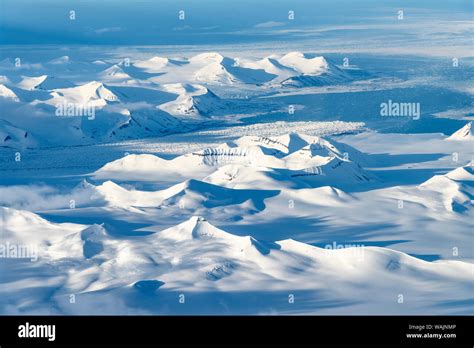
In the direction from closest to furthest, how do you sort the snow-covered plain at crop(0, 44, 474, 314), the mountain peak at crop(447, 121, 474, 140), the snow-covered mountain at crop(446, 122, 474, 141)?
the snow-covered plain at crop(0, 44, 474, 314), the snow-covered mountain at crop(446, 122, 474, 141), the mountain peak at crop(447, 121, 474, 140)

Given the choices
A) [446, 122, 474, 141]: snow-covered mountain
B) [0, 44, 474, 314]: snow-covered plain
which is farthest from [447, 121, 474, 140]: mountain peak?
[0, 44, 474, 314]: snow-covered plain

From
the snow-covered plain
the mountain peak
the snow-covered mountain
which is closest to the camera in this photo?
the snow-covered plain

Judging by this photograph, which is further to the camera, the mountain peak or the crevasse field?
the mountain peak

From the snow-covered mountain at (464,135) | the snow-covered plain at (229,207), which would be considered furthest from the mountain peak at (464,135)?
the snow-covered plain at (229,207)

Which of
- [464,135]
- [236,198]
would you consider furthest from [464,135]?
[236,198]

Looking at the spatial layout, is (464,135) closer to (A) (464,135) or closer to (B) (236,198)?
(A) (464,135)

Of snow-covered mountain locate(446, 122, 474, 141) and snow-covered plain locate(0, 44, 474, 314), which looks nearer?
snow-covered plain locate(0, 44, 474, 314)

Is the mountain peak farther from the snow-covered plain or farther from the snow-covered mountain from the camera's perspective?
the snow-covered plain

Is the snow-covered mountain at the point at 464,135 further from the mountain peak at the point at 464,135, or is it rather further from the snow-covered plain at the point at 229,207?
the snow-covered plain at the point at 229,207

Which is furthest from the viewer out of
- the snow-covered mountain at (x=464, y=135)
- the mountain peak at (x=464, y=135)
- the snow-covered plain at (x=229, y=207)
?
the mountain peak at (x=464, y=135)
